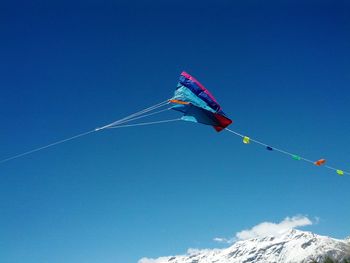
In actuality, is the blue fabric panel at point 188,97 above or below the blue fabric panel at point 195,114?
above

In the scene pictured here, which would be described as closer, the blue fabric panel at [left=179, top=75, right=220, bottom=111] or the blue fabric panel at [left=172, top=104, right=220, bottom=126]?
the blue fabric panel at [left=179, top=75, right=220, bottom=111]

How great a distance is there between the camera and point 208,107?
27.9 metres

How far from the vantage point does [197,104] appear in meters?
28.0

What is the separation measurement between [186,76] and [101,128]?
6085mm

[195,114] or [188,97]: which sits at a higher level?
[188,97]

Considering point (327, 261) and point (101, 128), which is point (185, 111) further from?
point (327, 261)

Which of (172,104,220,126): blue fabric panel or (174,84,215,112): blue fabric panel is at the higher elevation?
(174,84,215,112): blue fabric panel

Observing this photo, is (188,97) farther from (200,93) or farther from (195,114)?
(195,114)

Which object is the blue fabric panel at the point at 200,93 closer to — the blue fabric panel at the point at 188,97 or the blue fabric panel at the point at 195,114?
the blue fabric panel at the point at 188,97

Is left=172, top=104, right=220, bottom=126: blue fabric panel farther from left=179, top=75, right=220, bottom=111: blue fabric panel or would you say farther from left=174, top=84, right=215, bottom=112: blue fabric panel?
left=179, top=75, right=220, bottom=111: blue fabric panel

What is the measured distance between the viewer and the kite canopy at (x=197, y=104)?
27922 millimetres

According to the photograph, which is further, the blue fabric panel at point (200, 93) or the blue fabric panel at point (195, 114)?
the blue fabric panel at point (195, 114)

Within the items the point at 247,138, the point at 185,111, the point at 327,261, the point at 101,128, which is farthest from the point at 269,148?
the point at 327,261

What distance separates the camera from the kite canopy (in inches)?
1099
